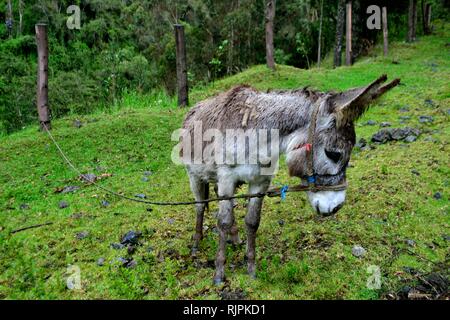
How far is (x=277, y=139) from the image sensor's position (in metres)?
3.94

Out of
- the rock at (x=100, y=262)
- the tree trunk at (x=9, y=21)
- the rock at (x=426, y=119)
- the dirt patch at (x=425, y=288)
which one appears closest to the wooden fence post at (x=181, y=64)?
the rock at (x=426, y=119)

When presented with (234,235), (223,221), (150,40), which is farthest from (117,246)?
(150,40)

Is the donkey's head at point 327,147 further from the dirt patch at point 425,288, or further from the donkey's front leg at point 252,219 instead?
the dirt patch at point 425,288

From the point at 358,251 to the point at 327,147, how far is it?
199cm

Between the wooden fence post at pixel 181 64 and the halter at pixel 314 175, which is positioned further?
the wooden fence post at pixel 181 64

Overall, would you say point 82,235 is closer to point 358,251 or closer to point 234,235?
point 234,235

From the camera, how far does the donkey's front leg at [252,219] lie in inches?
168

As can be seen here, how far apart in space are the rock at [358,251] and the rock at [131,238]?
2.94m

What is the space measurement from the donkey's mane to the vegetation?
16699 millimetres

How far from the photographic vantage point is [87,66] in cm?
3291

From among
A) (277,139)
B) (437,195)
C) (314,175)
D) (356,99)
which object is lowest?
(437,195)
